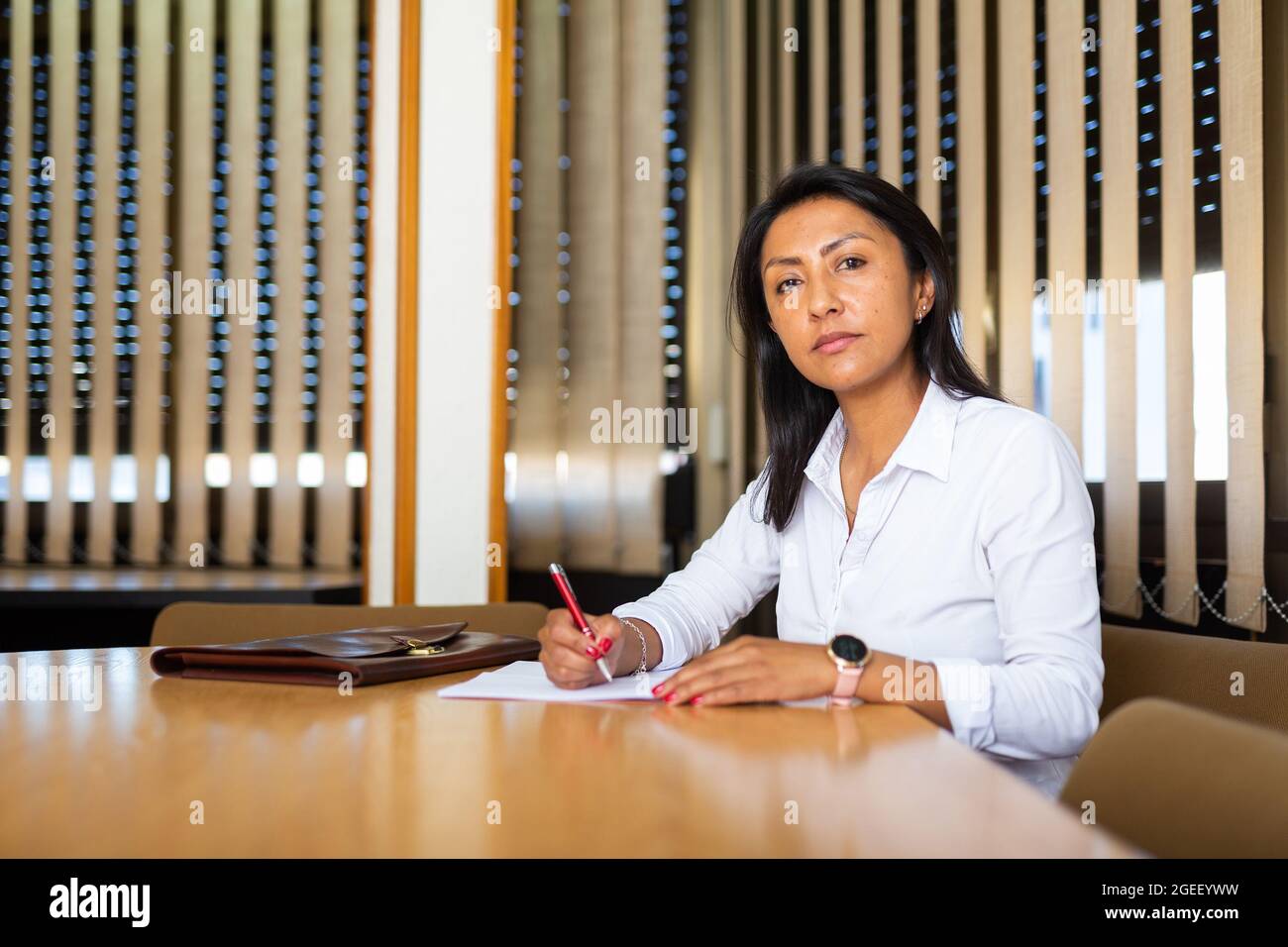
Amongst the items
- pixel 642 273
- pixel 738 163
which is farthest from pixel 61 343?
pixel 738 163

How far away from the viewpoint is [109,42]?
4.06 m

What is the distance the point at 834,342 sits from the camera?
1.69m

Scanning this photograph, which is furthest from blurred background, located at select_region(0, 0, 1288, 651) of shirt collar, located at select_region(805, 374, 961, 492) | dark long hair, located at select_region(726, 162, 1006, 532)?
shirt collar, located at select_region(805, 374, 961, 492)

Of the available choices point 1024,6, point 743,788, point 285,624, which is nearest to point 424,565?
point 285,624

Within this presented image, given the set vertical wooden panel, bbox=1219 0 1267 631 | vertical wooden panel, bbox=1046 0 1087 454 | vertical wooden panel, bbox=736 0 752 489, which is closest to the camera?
vertical wooden panel, bbox=1219 0 1267 631

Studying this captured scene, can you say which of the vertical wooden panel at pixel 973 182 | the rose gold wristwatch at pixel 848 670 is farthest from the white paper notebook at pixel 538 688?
the vertical wooden panel at pixel 973 182

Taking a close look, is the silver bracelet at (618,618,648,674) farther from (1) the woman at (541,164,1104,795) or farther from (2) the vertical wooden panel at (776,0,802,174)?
(2) the vertical wooden panel at (776,0,802,174)

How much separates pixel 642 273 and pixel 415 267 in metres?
0.92

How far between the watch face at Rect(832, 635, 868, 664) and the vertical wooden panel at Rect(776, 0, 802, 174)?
9.57 feet

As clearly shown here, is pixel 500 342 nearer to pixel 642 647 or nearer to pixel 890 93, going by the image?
pixel 890 93

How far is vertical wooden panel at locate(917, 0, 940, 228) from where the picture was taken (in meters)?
3.11

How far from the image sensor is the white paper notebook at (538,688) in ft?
3.93
